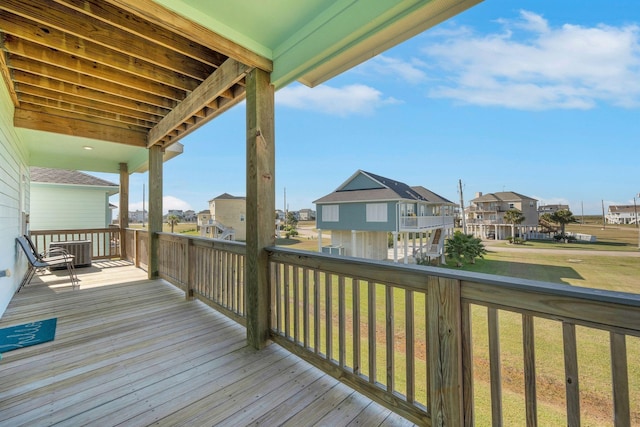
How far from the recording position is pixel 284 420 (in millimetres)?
1600

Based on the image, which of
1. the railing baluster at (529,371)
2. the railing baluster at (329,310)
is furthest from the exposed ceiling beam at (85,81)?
the railing baluster at (529,371)

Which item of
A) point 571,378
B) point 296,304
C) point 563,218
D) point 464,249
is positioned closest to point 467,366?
point 571,378

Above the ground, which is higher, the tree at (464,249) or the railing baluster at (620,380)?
the tree at (464,249)

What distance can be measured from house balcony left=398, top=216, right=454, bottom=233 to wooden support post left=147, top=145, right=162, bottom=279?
4287 millimetres

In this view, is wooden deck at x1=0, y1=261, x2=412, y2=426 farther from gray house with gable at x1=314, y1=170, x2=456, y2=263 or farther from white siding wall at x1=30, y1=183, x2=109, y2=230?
white siding wall at x1=30, y1=183, x2=109, y2=230

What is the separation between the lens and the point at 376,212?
17.0ft

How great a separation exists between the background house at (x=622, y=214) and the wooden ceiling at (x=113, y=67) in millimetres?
3080

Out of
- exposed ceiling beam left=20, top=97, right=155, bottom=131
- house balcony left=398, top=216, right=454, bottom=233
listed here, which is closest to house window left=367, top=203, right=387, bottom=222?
house balcony left=398, top=216, right=454, bottom=233

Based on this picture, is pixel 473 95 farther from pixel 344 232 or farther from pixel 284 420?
pixel 284 420

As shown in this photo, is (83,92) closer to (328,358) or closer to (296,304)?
(296,304)

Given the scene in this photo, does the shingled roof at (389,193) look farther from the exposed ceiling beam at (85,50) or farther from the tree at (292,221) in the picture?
the exposed ceiling beam at (85,50)

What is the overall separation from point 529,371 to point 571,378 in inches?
5.4

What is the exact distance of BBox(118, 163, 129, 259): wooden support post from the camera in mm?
6855

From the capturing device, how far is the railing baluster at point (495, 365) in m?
1.26
